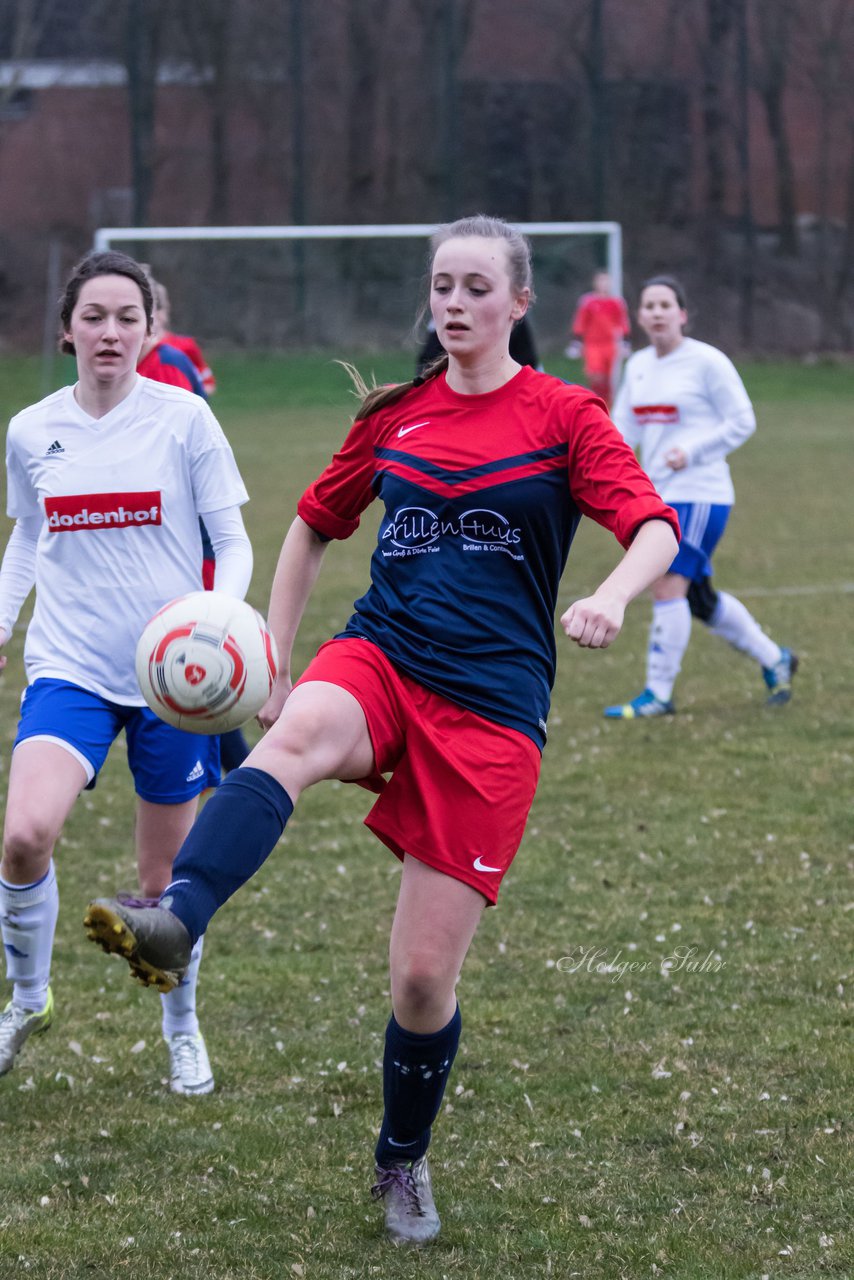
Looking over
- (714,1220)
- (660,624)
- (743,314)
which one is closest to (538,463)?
(714,1220)

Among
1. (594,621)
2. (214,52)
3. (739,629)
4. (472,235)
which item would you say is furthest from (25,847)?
(214,52)

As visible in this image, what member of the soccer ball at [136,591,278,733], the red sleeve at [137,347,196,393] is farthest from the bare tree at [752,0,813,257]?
the soccer ball at [136,591,278,733]

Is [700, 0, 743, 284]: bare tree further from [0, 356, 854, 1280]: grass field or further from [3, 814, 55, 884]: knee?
[3, 814, 55, 884]: knee

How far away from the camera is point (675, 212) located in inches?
1515

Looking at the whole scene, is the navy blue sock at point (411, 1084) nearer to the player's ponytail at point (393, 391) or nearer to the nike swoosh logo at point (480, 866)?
the nike swoosh logo at point (480, 866)

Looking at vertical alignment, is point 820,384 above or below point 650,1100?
below

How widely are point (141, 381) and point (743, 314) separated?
35.2 m

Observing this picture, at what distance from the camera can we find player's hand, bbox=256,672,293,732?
12.9ft

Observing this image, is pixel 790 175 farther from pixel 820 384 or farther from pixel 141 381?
pixel 141 381

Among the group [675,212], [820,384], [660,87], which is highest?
[660,87]

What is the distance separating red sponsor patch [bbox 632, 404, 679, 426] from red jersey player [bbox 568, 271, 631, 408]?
16632mm

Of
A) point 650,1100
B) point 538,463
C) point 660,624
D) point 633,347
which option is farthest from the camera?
point 633,347

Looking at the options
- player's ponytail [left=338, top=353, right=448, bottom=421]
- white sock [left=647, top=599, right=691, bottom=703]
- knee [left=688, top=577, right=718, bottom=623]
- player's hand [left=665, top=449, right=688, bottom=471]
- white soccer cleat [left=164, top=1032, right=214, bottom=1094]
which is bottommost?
white sock [left=647, top=599, right=691, bottom=703]

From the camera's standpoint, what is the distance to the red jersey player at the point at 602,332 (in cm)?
2573
